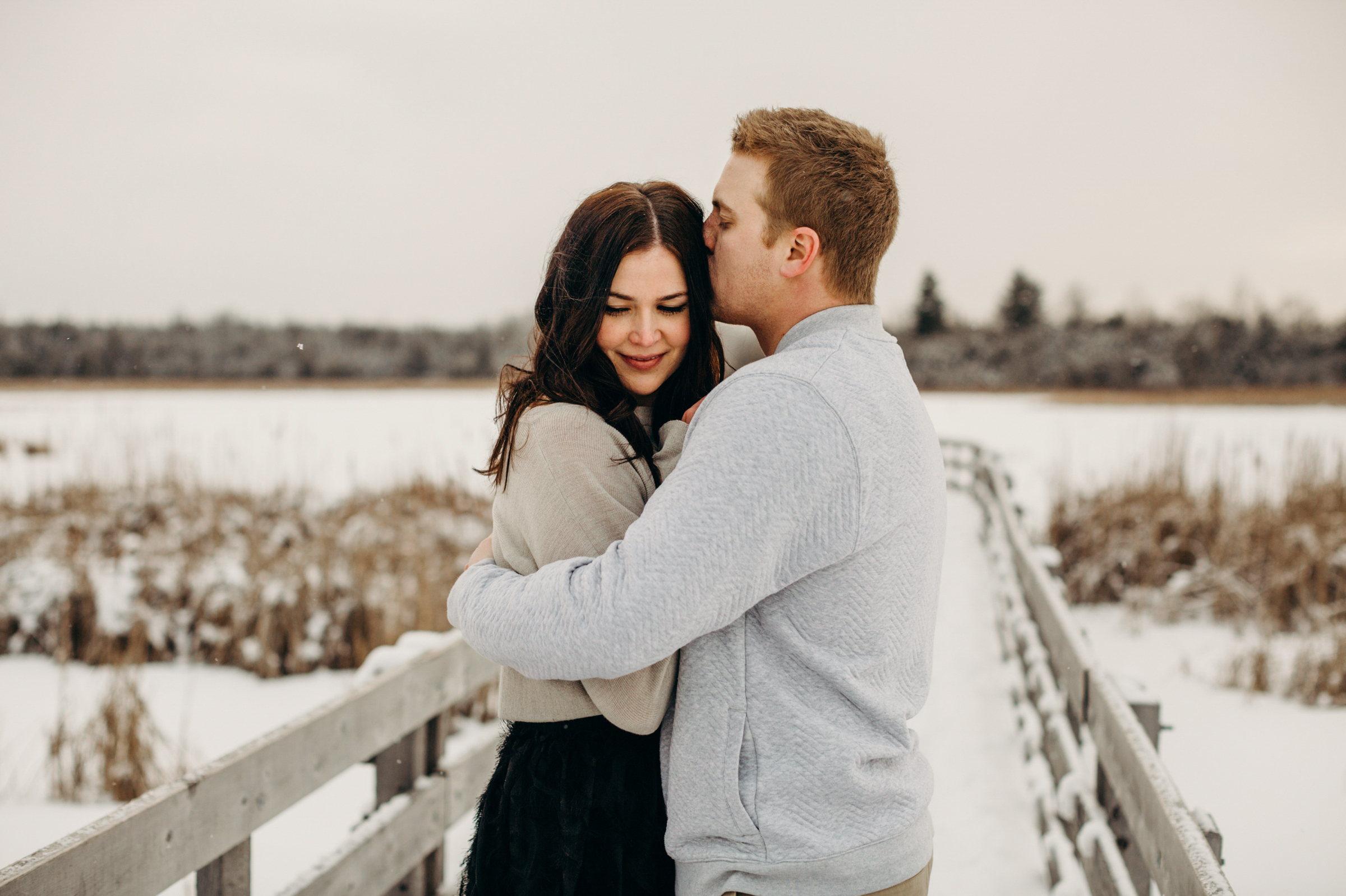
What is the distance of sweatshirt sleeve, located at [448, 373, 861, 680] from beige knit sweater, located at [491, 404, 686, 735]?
0.15 metres

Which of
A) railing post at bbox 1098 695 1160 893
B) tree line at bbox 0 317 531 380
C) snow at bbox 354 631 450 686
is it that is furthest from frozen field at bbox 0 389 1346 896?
tree line at bbox 0 317 531 380

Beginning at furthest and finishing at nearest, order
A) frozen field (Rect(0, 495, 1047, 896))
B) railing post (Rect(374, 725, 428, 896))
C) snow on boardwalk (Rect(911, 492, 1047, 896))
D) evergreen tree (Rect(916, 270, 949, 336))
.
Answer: evergreen tree (Rect(916, 270, 949, 336)), frozen field (Rect(0, 495, 1047, 896)), snow on boardwalk (Rect(911, 492, 1047, 896)), railing post (Rect(374, 725, 428, 896))

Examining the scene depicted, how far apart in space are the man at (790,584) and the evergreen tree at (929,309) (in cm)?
3230

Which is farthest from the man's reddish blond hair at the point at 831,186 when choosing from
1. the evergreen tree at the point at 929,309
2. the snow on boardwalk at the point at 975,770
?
the evergreen tree at the point at 929,309

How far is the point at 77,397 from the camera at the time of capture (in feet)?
34.9

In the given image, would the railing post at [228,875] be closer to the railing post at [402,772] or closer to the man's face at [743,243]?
the railing post at [402,772]

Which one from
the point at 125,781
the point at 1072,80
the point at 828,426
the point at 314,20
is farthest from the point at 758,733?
the point at 314,20

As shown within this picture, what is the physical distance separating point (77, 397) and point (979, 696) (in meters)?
10.9

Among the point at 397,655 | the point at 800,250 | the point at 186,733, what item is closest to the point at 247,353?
the point at 186,733

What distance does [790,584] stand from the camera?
1.27 m

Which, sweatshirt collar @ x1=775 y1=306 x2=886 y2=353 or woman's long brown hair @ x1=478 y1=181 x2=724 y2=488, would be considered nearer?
sweatshirt collar @ x1=775 y1=306 x2=886 y2=353

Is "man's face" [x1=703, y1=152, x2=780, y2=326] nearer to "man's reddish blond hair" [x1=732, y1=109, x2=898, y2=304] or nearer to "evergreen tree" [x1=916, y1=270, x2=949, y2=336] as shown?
"man's reddish blond hair" [x1=732, y1=109, x2=898, y2=304]

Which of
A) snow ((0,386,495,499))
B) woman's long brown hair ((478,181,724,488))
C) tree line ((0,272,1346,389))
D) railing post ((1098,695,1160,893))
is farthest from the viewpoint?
tree line ((0,272,1346,389))

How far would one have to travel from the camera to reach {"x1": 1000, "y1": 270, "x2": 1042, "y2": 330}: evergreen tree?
3688 cm
